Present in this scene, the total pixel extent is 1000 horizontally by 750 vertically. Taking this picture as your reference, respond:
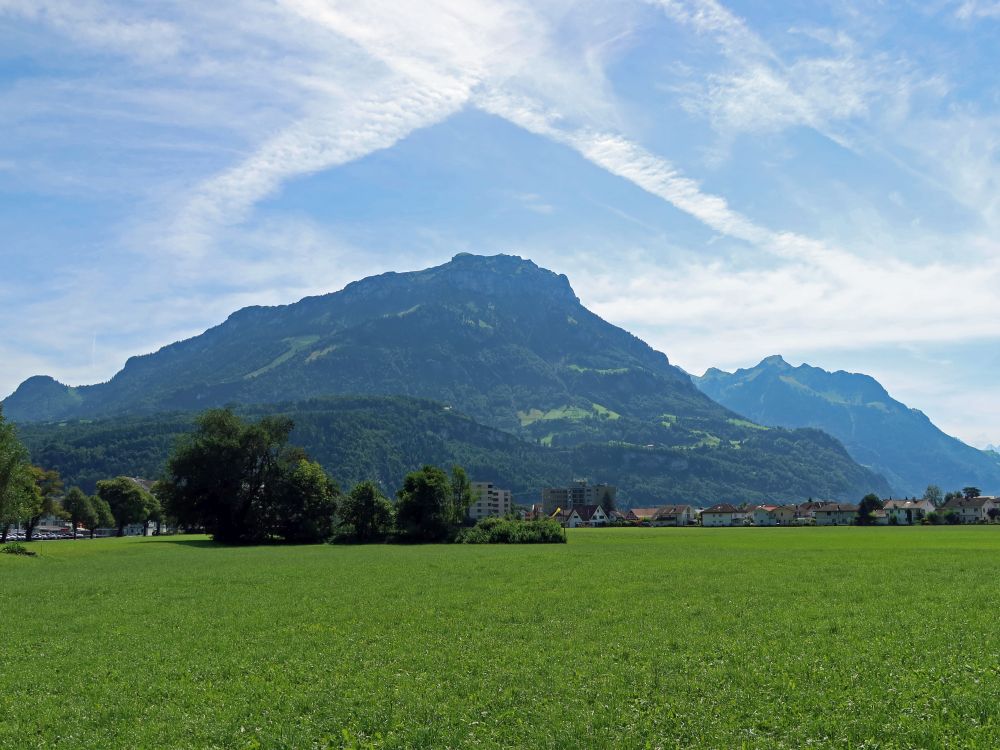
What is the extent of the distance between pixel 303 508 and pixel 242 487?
10.8 metres

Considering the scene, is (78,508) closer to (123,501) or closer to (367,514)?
(123,501)

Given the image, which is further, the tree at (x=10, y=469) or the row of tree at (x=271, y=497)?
the row of tree at (x=271, y=497)

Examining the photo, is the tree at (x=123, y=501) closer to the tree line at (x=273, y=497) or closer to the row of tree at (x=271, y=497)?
the tree line at (x=273, y=497)

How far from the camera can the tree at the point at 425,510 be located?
109312mm

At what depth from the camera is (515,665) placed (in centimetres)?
2038

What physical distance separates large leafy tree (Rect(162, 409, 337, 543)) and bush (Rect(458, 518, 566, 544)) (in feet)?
79.0

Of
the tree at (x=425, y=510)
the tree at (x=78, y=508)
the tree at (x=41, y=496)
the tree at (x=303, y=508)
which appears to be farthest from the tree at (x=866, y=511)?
the tree at (x=41, y=496)

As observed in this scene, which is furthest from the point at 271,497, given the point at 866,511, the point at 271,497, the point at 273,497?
the point at 866,511

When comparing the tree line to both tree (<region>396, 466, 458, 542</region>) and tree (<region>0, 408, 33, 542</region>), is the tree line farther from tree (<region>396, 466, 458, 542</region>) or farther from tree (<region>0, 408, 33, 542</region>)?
tree (<region>0, 408, 33, 542</region>)

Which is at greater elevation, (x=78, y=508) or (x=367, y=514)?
(x=367, y=514)

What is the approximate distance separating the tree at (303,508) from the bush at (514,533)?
73.2 ft

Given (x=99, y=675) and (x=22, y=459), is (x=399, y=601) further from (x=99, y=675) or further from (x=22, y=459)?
(x=22, y=459)

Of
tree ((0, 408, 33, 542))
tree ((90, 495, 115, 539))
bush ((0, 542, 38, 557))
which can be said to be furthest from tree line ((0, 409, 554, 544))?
bush ((0, 542, 38, 557))

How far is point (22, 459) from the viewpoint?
79.9m
